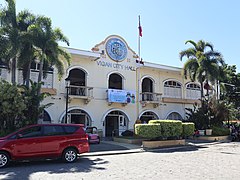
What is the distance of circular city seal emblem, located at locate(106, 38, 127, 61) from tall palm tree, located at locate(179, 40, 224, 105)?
6805 mm

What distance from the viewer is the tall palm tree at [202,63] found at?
2780 cm

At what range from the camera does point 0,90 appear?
48.6ft

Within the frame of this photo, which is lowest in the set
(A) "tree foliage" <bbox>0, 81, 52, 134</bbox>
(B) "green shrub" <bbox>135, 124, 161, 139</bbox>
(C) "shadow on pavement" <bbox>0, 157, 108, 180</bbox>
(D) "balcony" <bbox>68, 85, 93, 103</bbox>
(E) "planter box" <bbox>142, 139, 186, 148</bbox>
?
(E) "planter box" <bbox>142, 139, 186, 148</bbox>

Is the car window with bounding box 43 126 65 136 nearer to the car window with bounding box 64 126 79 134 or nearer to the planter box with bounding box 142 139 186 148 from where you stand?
the car window with bounding box 64 126 79 134

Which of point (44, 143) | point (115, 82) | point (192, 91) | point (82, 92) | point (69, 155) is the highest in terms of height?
point (115, 82)

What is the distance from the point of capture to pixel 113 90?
81.8ft

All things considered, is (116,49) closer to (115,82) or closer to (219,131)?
(115,82)

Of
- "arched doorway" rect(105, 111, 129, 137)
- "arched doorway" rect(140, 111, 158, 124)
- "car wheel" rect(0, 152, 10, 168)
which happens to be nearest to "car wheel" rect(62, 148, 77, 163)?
"car wheel" rect(0, 152, 10, 168)

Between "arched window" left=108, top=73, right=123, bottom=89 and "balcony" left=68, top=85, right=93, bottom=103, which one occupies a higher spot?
"arched window" left=108, top=73, right=123, bottom=89

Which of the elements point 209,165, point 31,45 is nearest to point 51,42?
point 31,45

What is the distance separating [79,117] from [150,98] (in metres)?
7.77

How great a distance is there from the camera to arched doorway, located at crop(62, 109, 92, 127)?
78.1 ft

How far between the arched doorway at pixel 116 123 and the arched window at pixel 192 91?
9308mm

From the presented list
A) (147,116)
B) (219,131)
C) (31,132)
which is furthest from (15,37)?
(219,131)
